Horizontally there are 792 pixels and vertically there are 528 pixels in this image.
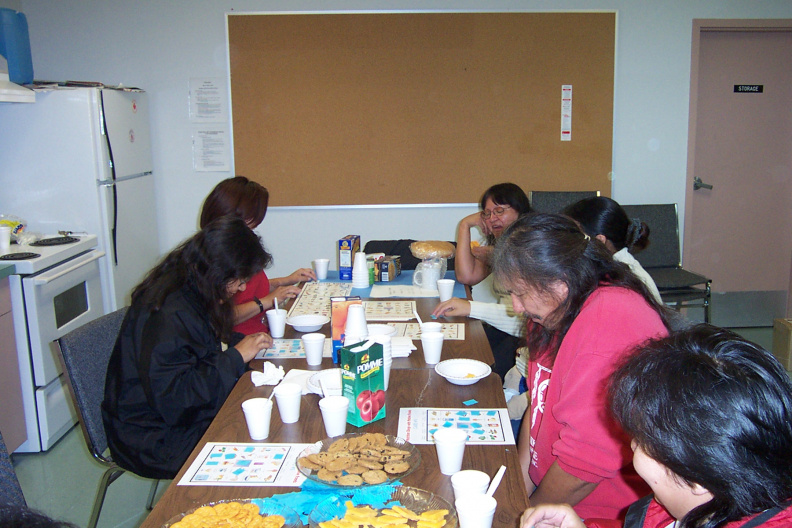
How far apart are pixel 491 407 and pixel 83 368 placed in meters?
1.18

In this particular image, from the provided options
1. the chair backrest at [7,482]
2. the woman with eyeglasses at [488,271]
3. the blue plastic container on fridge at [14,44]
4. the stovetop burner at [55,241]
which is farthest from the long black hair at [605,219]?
the blue plastic container on fridge at [14,44]

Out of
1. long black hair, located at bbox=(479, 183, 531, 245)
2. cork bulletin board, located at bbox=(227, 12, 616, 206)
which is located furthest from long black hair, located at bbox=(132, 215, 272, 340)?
cork bulletin board, located at bbox=(227, 12, 616, 206)

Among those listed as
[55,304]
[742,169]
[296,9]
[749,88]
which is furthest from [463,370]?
[749,88]

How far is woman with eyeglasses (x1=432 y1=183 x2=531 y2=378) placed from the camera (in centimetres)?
240

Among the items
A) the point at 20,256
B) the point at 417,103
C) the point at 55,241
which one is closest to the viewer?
the point at 20,256

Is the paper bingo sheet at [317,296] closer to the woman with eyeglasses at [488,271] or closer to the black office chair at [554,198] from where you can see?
the woman with eyeglasses at [488,271]

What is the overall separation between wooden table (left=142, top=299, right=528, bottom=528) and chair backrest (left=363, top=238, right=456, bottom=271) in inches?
54.2

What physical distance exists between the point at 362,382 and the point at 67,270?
7.14 ft

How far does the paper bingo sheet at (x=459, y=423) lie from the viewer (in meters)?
1.40

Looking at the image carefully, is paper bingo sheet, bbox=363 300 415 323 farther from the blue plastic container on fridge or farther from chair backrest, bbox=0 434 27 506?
the blue plastic container on fridge

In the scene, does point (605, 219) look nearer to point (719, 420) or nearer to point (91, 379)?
point (719, 420)

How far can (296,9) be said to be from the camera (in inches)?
161

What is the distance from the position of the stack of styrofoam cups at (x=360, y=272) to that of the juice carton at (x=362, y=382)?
1.42 meters

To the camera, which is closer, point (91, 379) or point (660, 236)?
point (91, 379)
